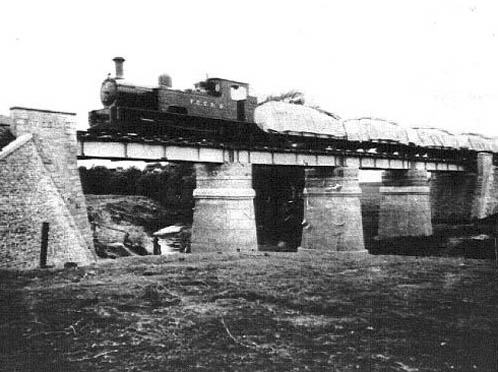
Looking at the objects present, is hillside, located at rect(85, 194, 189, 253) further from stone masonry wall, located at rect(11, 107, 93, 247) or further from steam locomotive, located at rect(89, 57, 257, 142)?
stone masonry wall, located at rect(11, 107, 93, 247)

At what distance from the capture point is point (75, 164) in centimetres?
1619

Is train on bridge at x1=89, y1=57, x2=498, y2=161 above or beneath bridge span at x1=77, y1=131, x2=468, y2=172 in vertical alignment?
above

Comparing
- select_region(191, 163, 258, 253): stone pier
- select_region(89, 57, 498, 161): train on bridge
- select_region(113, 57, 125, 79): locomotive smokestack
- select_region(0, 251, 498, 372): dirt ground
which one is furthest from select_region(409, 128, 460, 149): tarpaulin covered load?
select_region(0, 251, 498, 372): dirt ground

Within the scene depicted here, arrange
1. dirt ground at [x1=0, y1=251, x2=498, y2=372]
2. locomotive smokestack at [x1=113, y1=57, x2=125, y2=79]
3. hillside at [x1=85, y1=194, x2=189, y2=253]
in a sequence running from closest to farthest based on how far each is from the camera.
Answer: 1. dirt ground at [x1=0, y1=251, x2=498, y2=372]
2. locomotive smokestack at [x1=113, y1=57, x2=125, y2=79]
3. hillside at [x1=85, y1=194, x2=189, y2=253]

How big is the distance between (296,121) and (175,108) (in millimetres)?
7764

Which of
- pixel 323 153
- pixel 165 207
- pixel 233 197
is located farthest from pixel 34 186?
pixel 165 207

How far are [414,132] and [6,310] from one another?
98.5 feet

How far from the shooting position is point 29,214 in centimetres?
1373

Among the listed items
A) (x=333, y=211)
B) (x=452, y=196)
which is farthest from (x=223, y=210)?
(x=452, y=196)

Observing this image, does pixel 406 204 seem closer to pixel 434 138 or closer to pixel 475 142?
pixel 434 138

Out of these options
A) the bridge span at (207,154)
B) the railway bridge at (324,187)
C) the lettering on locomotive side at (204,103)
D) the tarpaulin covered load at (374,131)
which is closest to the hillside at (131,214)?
the railway bridge at (324,187)

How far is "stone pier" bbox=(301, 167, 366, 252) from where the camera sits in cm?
2592

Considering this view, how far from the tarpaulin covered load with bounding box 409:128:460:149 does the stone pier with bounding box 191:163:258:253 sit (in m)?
16.4

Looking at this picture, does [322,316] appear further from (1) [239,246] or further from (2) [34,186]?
(1) [239,246]
